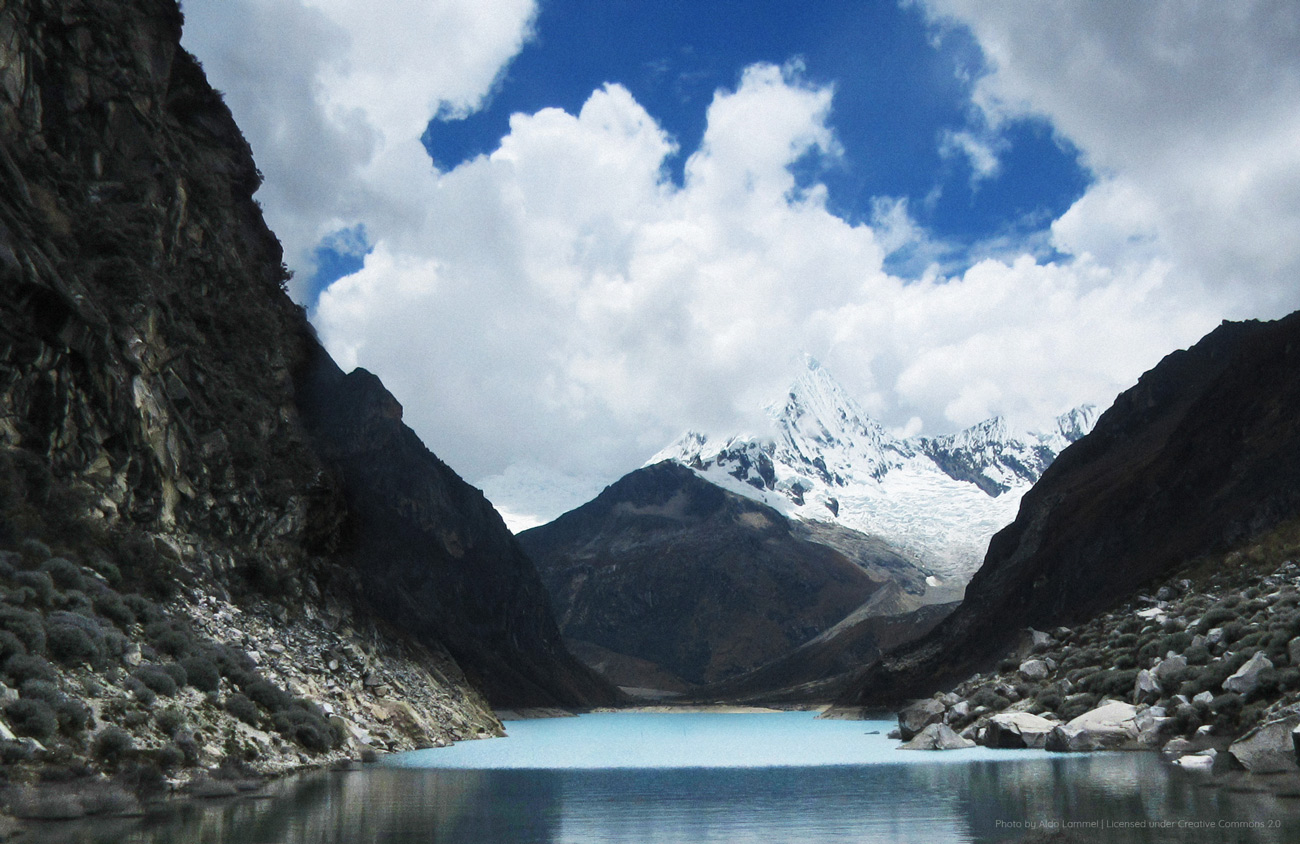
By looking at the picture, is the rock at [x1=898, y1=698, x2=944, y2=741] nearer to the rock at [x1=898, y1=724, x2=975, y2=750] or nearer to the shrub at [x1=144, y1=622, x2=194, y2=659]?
the rock at [x1=898, y1=724, x2=975, y2=750]

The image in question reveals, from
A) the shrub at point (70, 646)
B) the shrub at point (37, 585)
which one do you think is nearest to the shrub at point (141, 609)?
the shrub at point (37, 585)

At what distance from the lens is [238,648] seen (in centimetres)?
5066

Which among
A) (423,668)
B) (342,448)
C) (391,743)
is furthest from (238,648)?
(342,448)

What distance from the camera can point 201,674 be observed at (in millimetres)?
38781

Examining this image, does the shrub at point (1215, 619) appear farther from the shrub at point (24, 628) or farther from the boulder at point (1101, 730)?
the shrub at point (24, 628)

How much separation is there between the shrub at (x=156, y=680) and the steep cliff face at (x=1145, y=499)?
7396 centimetres

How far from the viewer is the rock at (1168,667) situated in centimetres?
4716

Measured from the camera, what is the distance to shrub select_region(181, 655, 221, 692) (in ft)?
126

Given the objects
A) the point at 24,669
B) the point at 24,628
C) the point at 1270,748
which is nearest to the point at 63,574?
the point at 24,628

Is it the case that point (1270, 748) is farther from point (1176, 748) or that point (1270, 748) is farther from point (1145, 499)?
point (1145, 499)

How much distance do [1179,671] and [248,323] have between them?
68.3 metres

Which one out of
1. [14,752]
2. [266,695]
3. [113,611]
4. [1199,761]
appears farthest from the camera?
[266,695]

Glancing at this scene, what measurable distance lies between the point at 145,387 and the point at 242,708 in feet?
80.6

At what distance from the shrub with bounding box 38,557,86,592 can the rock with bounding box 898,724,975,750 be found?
46.2m
